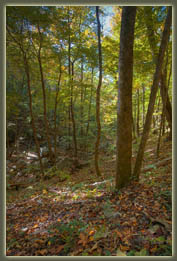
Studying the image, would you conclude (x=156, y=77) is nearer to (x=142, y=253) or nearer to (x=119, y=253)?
(x=142, y=253)

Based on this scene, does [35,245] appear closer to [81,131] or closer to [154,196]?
[154,196]

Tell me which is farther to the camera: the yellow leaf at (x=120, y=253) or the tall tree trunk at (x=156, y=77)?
the tall tree trunk at (x=156, y=77)

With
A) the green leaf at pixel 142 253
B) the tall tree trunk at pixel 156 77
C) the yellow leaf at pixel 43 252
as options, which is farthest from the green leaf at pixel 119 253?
the tall tree trunk at pixel 156 77

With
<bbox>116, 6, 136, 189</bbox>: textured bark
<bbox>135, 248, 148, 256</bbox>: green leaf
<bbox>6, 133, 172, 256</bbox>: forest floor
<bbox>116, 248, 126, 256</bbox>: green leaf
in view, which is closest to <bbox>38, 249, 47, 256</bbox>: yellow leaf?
<bbox>6, 133, 172, 256</bbox>: forest floor

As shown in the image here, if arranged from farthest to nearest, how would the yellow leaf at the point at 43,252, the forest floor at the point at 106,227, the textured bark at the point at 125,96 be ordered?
the textured bark at the point at 125,96
the yellow leaf at the point at 43,252
the forest floor at the point at 106,227

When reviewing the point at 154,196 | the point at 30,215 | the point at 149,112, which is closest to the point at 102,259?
the point at 154,196

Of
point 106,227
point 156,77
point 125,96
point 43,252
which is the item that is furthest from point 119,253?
point 156,77

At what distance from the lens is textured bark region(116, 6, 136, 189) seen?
2.72 metres

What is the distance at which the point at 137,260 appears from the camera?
5.34ft

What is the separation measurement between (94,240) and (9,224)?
96.3 inches

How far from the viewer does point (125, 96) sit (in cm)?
289

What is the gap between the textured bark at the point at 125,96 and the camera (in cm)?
272

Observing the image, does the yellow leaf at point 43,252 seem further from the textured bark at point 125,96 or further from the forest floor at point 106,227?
the textured bark at point 125,96

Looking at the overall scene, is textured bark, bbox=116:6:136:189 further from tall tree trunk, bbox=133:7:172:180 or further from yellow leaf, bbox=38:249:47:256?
yellow leaf, bbox=38:249:47:256
